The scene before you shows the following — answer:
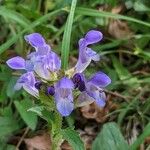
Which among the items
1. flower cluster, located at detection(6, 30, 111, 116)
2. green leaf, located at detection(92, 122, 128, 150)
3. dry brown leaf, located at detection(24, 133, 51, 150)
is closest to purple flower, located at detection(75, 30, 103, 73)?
flower cluster, located at detection(6, 30, 111, 116)

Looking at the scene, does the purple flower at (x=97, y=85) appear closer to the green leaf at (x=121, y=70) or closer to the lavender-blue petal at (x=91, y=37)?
the lavender-blue petal at (x=91, y=37)

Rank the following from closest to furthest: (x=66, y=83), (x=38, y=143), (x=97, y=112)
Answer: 1. (x=66, y=83)
2. (x=38, y=143)
3. (x=97, y=112)

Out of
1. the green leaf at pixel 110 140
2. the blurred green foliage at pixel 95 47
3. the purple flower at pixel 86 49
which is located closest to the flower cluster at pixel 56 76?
the purple flower at pixel 86 49

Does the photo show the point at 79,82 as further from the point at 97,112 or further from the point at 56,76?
the point at 97,112

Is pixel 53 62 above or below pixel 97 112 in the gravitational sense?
above

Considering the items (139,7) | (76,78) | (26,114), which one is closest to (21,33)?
(26,114)

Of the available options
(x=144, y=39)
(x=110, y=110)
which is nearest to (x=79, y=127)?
(x=110, y=110)

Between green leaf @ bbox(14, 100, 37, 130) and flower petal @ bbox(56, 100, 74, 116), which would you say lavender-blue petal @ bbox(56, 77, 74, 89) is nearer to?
flower petal @ bbox(56, 100, 74, 116)
